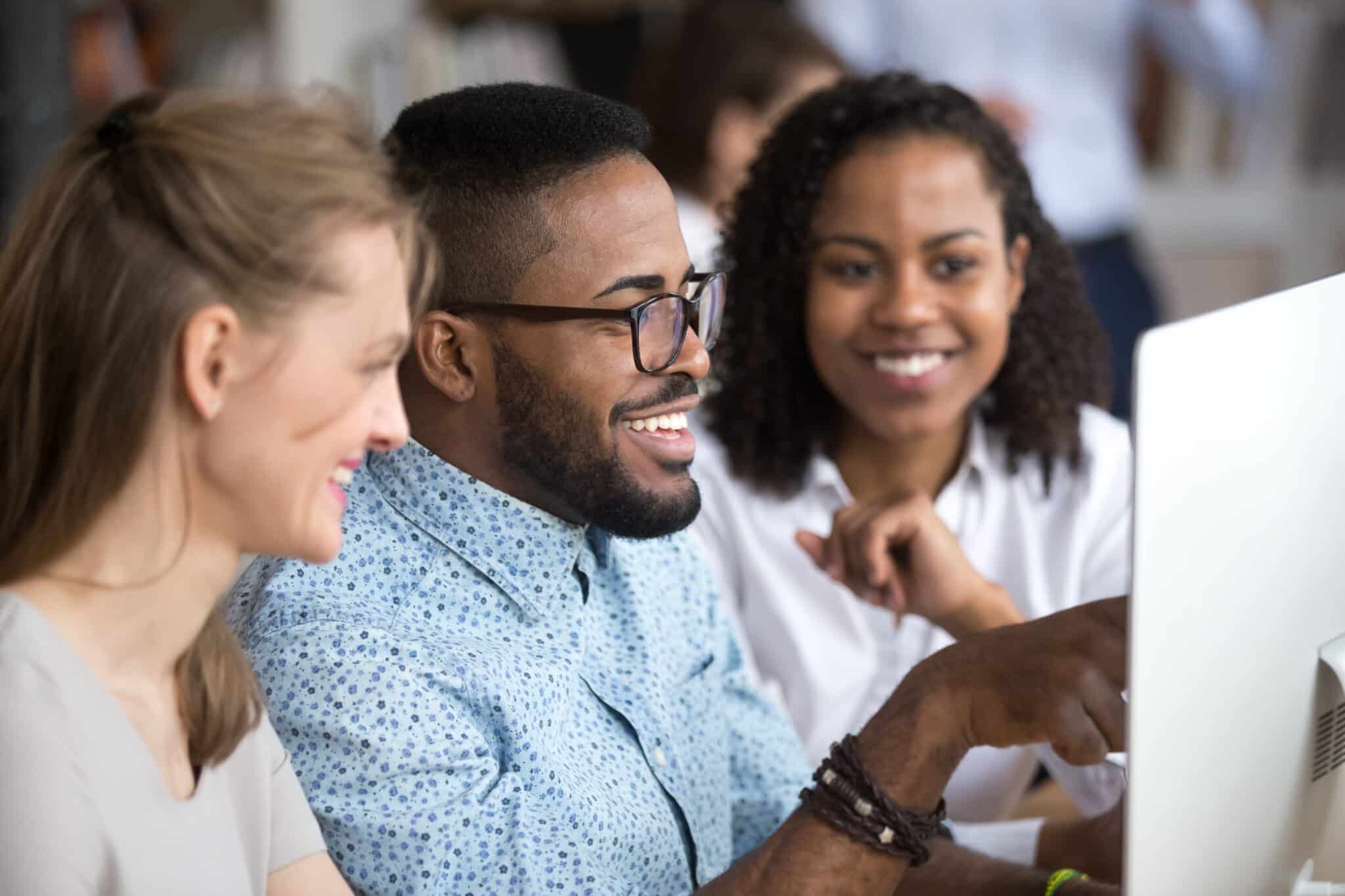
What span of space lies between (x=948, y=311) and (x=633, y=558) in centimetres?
55

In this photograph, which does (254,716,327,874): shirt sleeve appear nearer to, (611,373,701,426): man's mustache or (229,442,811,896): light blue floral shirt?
(229,442,811,896): light blue floral shirt

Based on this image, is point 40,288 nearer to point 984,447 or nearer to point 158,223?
point 158,223

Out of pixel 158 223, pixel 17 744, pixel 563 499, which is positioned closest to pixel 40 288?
pixel 158 223

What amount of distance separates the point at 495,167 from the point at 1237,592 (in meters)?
0.60

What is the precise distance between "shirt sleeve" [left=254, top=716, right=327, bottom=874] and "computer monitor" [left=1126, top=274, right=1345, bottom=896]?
471 millimetres

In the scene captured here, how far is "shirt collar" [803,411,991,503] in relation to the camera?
5.44ft

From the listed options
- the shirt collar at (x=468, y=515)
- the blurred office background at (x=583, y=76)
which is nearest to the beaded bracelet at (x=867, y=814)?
the shirt collar at (x=468, y=515)

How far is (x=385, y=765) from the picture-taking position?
91cm

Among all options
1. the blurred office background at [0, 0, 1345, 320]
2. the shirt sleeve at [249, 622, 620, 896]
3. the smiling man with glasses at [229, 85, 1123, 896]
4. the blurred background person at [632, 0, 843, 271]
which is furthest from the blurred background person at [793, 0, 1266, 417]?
the shirt sleeve at [249, 622, 620, 896]

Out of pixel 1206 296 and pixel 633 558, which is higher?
pixel 633 558

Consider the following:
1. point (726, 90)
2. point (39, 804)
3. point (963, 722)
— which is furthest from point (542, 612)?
point (726, 90)

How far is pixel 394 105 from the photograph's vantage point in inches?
137

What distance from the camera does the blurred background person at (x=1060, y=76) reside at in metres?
3.17

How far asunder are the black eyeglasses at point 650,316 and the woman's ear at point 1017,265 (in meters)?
0.65
